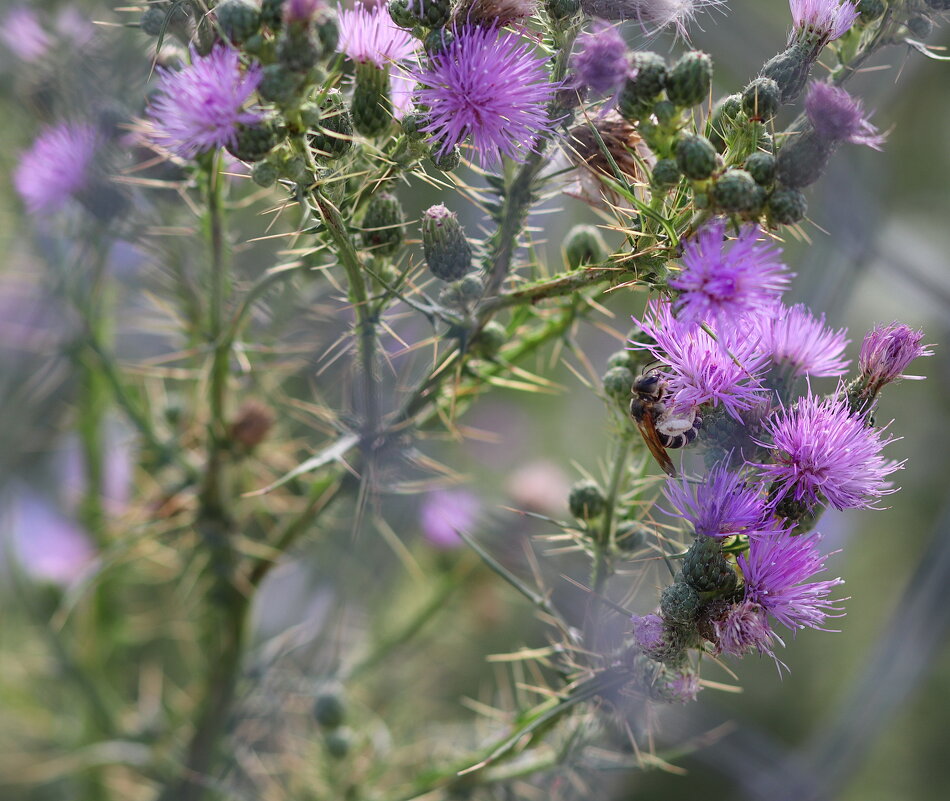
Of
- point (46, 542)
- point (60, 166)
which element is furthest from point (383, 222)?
point (46, 542)

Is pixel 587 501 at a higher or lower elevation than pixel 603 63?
lower

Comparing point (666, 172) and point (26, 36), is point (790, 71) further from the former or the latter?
point (26, 36)

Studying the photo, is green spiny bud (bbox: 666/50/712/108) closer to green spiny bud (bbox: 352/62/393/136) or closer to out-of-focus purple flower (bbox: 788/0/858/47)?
out-of-focus purple flower (bbox: 788/0/858/47)

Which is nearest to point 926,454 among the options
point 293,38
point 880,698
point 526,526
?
point 880,698

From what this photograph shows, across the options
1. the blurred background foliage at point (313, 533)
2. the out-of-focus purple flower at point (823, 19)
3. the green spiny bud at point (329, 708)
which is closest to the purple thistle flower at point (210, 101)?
the blurred background foliage at point (313, 533)

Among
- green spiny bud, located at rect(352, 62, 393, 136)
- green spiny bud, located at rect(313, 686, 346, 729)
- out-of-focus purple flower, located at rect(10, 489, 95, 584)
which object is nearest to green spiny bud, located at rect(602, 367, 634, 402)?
green spiny bud, located at rect(352, 62, 393, 136)

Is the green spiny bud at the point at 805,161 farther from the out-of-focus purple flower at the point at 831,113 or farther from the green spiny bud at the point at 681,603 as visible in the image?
the green spiny bud at the point at 681,603
